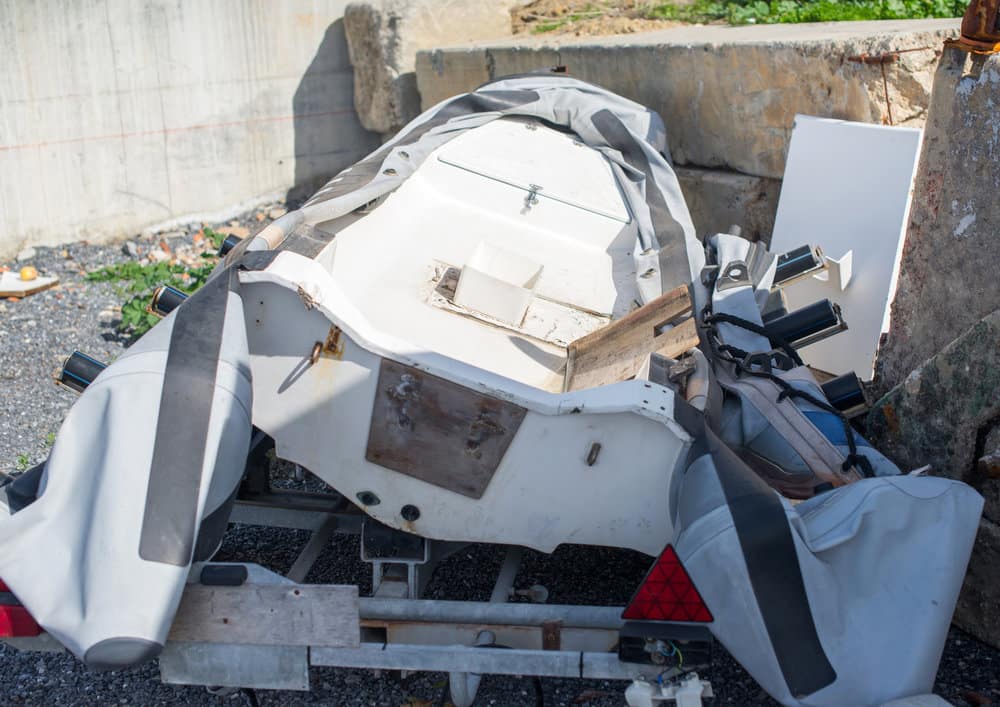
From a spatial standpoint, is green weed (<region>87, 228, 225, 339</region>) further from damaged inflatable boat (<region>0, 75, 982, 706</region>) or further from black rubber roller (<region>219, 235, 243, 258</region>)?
damaged inflatable boat (<region>0, 75, 982, 706</region>)

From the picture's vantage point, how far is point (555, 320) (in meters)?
3.89

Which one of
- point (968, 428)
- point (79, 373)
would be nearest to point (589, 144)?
point (968, 428)

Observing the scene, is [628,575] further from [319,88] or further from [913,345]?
[319,88]

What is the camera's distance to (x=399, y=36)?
7.98 m

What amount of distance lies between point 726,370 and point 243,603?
1.80 meters

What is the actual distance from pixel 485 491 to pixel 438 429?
0.21 m

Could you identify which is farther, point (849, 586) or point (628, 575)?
point (628, 575)

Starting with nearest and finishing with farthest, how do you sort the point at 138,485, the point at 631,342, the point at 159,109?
the point at 138,485, the point at 631,342, the point at 159,109

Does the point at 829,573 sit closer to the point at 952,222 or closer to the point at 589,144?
the point at 952,222

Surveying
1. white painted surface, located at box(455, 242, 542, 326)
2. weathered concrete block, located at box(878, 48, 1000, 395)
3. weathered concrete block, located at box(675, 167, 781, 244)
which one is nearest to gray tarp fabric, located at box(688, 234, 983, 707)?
weathered concrete block, located at box(878, 48, 1000, 395)

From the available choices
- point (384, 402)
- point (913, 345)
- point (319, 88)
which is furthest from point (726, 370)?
point (319, 88)

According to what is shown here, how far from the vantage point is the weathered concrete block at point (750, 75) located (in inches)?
184

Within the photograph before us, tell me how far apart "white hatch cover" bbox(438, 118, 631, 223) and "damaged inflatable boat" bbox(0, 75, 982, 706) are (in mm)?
1226

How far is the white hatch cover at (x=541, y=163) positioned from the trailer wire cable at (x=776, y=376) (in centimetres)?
114
